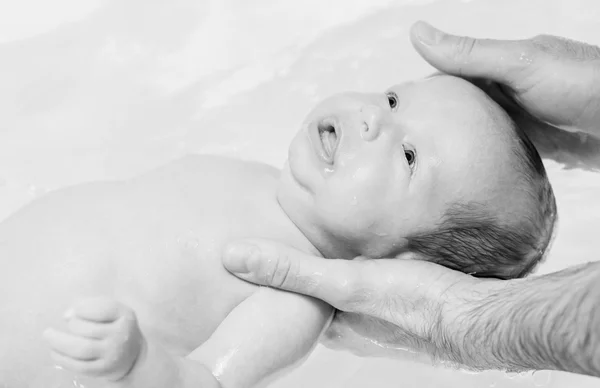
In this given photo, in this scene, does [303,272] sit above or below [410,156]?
below

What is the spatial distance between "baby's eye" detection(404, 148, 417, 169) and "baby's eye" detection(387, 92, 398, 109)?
0.11 meters

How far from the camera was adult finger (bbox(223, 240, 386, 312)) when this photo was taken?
144 cm

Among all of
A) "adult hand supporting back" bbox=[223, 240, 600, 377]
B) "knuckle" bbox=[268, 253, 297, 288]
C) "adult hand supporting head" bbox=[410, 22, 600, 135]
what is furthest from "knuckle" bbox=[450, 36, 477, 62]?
"knuckle" bbox=[268, 253, 297, 288]

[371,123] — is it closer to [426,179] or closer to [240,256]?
[426,179]

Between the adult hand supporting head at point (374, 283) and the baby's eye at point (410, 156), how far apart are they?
0.20 m

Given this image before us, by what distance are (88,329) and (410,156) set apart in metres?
0.73

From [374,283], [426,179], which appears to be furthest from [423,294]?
[426,179]

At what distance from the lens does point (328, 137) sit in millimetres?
1560

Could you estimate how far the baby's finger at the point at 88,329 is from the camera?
3.56 ft

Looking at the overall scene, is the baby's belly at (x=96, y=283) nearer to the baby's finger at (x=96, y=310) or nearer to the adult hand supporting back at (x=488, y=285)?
the adult hand supporting back at (x=488, y=285)

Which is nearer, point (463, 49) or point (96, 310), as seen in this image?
point (96, 310)

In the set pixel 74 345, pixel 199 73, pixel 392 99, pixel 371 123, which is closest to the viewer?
pixel 74 345

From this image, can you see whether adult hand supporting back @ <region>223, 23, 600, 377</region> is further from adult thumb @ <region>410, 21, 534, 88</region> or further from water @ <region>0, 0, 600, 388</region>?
water @ <region>0, 0, 600, 388</region>

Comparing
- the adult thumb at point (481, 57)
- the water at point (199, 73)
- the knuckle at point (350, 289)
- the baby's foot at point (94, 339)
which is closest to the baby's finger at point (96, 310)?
the baby's foot at point (94, 339)
